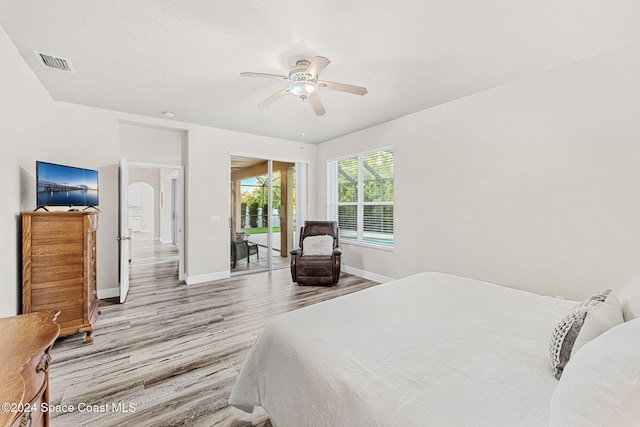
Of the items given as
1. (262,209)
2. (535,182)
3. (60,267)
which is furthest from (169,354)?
(535,182)

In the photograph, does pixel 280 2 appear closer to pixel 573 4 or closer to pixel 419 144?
pixel 573 4

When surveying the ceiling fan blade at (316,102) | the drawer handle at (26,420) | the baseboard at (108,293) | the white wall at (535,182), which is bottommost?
the baseboard at (108,293)

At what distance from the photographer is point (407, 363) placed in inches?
44.1

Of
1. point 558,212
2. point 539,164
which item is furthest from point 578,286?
point 539,164

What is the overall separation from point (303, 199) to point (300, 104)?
2707 millimetres

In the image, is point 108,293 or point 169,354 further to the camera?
point 108,293

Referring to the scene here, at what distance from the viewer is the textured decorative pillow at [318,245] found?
4.80 meters

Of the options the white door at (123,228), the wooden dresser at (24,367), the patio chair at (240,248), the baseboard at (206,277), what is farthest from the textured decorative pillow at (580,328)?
the patio chair at (240,248)

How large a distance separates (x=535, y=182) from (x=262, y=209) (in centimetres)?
459

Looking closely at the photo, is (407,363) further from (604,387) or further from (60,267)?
(60,267)

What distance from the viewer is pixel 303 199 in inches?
240

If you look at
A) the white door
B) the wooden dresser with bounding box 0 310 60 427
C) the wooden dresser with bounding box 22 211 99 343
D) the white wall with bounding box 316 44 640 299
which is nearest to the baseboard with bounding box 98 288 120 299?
the white door

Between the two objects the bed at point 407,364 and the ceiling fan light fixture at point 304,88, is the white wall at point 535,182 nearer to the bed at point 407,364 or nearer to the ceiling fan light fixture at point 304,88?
the bed at point 407,364

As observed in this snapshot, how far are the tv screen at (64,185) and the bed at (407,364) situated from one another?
107 inches
